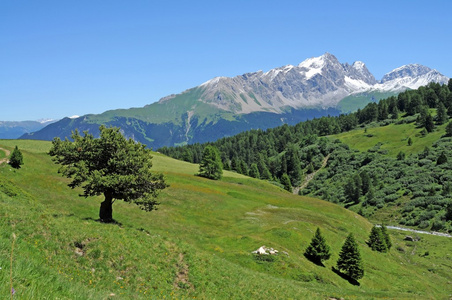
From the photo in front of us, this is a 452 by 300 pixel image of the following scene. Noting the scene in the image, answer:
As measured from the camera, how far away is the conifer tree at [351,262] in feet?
152

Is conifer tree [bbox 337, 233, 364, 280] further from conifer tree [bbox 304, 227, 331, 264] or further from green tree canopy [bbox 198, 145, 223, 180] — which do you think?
green tree canopy [bbox 198, 145, 223, 180]

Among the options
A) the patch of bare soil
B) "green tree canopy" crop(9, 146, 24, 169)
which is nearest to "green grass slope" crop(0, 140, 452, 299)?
the patch of bare soil

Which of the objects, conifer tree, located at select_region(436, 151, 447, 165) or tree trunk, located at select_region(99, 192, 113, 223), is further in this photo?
conifer tree, located at select_region(436, 151, 447, 165)

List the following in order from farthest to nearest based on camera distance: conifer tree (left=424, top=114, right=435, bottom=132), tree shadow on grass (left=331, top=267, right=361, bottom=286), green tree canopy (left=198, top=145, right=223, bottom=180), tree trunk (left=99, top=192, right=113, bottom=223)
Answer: conifer tree (left=424, top=114, right=435, bottom=132)
green tree canopy (left=198, top=145, right=223, bottom=180)
tree shadow on grass (left=331, top=267, right=361, bottom=286)
tree trunk (left=99, top=192, right=113, bottom=223)

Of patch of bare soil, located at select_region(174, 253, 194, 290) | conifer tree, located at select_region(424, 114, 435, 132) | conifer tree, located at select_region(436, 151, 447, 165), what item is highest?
conifer tree, located at select_region(424, 114, 435, 132)

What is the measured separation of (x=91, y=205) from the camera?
168 feet

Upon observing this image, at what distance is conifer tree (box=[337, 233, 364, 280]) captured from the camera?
46.2 meters

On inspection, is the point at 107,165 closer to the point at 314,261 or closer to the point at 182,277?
the point at 182,277

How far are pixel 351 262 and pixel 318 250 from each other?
491 centimetres

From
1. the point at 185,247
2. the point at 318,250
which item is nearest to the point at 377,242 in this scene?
the point at 318,250

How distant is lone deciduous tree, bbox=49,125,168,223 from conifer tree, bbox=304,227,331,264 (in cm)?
2688

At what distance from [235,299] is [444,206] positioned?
12750 cm

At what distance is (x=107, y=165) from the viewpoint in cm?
3388

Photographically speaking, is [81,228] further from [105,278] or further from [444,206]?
[444,206]
